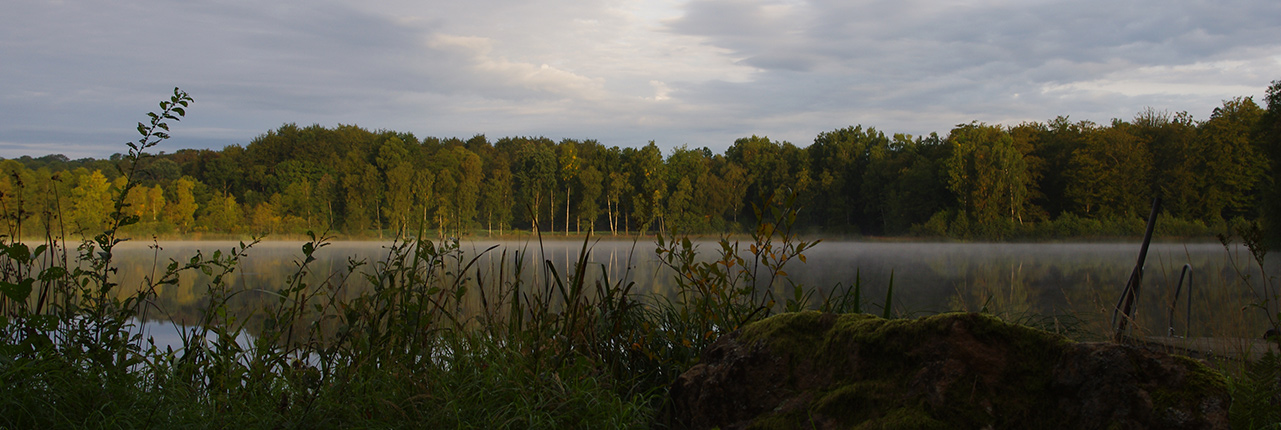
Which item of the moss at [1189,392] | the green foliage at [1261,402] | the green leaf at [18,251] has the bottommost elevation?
the green foliage at [1261,402]

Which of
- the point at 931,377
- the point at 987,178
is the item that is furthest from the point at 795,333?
the point at 987,178

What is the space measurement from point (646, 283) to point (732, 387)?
471 inches

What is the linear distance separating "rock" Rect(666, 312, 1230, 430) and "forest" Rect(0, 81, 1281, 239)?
29722mm

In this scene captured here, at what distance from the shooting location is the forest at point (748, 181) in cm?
3891

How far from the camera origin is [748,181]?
5741 cm

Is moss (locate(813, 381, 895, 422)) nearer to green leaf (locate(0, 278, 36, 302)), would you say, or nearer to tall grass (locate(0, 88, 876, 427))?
tall grass (locate(0, 88, 876, 427))

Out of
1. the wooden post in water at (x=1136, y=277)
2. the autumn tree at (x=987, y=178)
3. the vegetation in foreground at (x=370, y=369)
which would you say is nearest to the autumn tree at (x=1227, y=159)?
the autumn tree at (x=987, y=178)

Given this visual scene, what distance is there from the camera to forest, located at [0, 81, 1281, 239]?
38906 mm

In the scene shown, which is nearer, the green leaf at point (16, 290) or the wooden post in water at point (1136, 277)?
the green leaf at point (16, 290)

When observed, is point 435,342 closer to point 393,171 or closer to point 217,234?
point 393,171

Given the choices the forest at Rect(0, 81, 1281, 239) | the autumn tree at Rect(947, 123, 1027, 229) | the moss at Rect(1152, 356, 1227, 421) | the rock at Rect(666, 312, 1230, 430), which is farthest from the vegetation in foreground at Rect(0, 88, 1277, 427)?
the autumn tree at Rect(947, 123, 1027, 229)

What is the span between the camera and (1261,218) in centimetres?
2517

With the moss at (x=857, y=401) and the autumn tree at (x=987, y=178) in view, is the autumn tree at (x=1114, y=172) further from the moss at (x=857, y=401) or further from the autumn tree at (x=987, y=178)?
the moss at (x=857, y=401)

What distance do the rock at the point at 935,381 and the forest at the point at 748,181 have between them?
29722 mm
